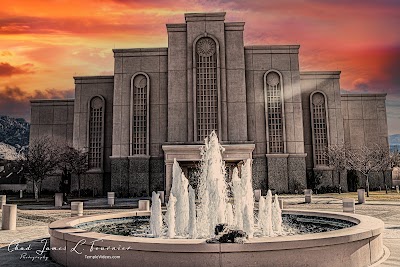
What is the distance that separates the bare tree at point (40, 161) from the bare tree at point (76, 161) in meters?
1.60

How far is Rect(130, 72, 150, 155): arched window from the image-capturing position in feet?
139

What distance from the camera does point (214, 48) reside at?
42375 mm

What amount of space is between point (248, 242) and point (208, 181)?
20.3 ft

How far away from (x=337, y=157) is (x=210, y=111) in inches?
656

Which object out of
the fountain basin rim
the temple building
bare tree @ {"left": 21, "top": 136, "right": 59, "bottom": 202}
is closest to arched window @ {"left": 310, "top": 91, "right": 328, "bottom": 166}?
the temple building

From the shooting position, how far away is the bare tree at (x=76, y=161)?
135 ft

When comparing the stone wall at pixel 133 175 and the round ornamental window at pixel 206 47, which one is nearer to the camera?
the stone wall at pixel 133 175

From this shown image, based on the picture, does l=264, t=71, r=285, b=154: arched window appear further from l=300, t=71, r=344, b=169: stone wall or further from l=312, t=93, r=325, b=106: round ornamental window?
l=312, t=93, r=325, b=106: round ornamental window

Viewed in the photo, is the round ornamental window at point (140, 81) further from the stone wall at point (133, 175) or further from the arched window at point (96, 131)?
the stone wall at point (133, 175)

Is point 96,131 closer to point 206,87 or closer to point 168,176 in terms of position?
point 168,176

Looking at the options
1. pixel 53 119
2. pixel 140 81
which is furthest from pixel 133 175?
pixel 53 119

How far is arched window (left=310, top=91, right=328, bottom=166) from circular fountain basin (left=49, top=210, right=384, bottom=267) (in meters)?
37.3

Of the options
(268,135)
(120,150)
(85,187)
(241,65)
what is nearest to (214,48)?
(241,65)

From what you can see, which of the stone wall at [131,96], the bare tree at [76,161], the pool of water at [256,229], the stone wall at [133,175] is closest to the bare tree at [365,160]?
the stone wall at [131,96]
